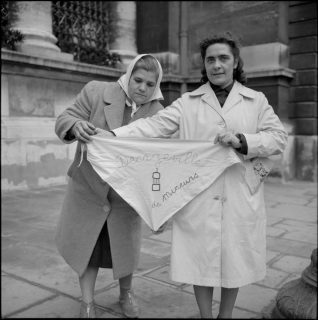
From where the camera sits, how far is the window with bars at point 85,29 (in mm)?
8984

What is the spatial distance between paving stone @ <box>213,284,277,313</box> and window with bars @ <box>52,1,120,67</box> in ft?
22.8

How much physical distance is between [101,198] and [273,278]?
1840mm

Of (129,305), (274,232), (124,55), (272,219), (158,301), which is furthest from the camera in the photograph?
(124,55)

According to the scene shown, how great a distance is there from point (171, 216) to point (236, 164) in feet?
1.56

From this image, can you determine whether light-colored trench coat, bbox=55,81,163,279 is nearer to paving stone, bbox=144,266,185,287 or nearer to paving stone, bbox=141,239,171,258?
paving stone, bbox=144,266,185,287

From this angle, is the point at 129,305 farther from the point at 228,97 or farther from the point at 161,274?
the point at 228,97

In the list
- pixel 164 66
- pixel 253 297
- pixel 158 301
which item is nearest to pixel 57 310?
pixel 158 301

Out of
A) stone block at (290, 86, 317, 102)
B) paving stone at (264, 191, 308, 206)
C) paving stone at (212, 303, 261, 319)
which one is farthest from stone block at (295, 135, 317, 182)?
paving stone at (212, 303, 261, 319)

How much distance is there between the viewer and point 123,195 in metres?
2.61

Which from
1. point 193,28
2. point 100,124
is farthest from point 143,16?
point 100,124

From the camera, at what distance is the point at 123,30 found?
10.4 meters

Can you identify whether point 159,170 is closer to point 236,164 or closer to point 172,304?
point 236,164

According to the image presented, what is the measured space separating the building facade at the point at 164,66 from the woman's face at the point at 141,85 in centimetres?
327

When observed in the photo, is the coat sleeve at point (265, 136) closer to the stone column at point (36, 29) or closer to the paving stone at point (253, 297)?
the paving stone at point (253, 297)
